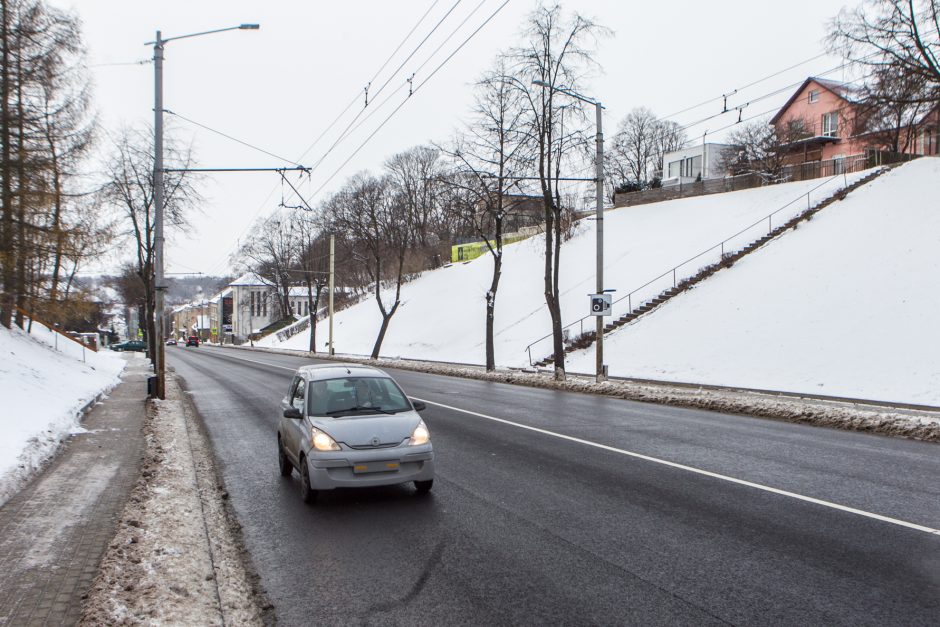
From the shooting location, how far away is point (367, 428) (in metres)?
7.42

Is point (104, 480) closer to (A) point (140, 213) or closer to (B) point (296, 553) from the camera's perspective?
(B) point (296, 553)

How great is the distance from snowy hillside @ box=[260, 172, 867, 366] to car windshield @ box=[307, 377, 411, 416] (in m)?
25.4

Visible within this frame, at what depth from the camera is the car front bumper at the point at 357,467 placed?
7.13 metres

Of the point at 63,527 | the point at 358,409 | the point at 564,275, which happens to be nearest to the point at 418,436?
the point at 358,409

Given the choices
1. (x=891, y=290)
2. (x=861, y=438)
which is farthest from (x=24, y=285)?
(x=891, y=290)

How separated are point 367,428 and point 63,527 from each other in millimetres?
2981

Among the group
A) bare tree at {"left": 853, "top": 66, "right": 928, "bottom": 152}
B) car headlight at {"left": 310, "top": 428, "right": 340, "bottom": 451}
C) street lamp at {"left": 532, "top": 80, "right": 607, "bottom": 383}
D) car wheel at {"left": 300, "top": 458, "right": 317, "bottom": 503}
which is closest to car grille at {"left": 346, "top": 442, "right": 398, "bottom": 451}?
car headlight at {"left": 310, "top": 428, "right": 340, "bottom": 451}

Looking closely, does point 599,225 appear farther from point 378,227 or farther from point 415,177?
point 415,177

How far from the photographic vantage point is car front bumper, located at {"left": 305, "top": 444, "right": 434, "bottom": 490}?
7.13 metres

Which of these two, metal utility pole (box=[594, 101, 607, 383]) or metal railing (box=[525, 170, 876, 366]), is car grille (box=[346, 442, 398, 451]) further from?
metal railing (box=[525, 170, 876, 366])

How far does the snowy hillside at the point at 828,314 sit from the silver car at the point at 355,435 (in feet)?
48.8

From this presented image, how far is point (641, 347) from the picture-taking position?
27969 millimetres

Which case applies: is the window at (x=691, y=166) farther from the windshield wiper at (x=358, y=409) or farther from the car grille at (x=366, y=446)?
the car grille at (x=366, y=446)

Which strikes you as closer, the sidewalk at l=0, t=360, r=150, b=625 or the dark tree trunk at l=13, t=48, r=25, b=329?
the sidewalk at l=0, t=360, r=150, b=625
